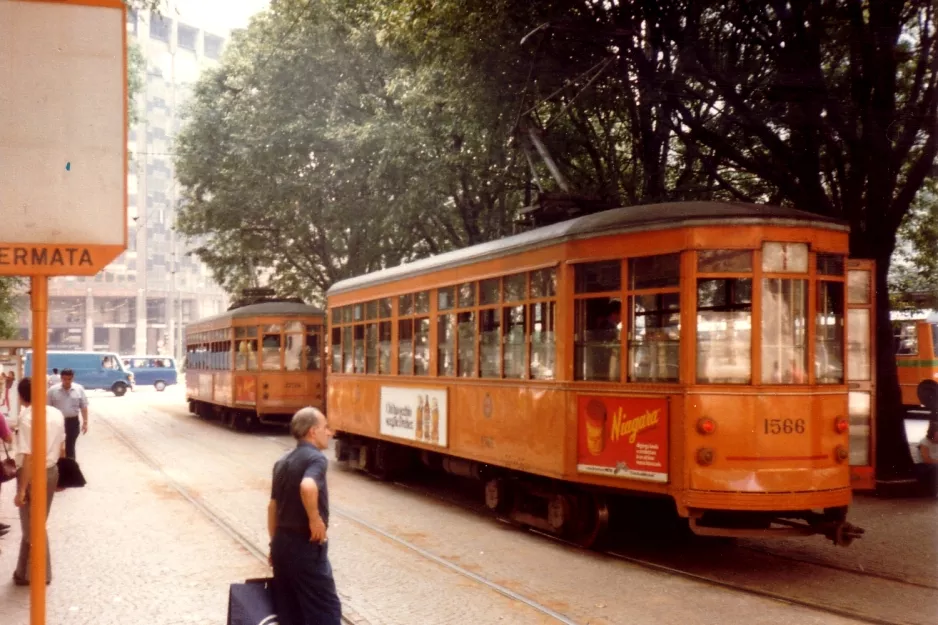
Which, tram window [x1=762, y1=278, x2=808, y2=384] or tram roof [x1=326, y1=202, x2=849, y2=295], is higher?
tram roof [x1=326, y1=202, x2=849, y2=295]

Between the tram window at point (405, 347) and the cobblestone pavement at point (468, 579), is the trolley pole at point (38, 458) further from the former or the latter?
the tram window at point (405, 347)

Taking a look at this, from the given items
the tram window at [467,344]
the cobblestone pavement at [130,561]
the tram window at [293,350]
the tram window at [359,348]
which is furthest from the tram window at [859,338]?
the tram window at [293,350]

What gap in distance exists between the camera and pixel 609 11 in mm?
12188

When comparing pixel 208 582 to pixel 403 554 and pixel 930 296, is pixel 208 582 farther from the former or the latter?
pixel 930 296

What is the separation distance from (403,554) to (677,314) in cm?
316

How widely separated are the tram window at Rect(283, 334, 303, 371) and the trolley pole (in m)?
18.1

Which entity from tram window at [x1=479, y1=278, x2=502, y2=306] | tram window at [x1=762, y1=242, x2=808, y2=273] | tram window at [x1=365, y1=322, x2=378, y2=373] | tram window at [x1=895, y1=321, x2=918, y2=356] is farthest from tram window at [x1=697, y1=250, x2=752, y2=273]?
tram window at [x1=895, y1=321, x2=918, y2=356]

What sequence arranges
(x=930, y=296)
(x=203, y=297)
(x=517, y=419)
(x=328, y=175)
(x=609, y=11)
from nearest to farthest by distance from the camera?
(x=517, y=419) < (x=609, y=11) < (x=930, y=296) < (x=328, y=175) < (x=203, y=297)

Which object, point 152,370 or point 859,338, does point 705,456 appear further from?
point 152,370

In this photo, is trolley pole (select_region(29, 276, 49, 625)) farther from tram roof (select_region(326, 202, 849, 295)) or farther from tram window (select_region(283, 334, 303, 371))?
tram window (select_region(283, 334, 303, 371))

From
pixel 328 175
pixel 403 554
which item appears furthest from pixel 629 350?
pixel 328 175

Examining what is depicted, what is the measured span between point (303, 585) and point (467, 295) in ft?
20.5

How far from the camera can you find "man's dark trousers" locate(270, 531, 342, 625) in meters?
4.37

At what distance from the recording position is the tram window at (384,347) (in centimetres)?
1270
